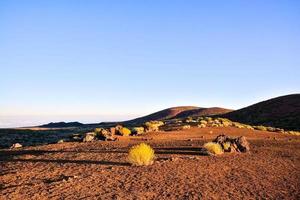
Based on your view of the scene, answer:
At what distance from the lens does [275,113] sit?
79.4 m

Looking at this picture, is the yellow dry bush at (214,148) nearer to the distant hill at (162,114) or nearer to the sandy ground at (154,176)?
the sandy ground at (154,176)

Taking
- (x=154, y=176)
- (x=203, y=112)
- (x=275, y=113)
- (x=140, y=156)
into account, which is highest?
(x=203, y=112)

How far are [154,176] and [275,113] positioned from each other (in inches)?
2672

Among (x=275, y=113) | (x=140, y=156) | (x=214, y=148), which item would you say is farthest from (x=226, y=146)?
(x=275, y=113)

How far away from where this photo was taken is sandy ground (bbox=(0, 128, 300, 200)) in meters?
13.5

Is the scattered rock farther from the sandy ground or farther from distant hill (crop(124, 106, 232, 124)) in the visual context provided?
distant hill (crop(124, 106, 232, 124))

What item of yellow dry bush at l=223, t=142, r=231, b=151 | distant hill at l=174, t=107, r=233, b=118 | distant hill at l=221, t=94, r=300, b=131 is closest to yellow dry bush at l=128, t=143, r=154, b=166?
yellow dry bush at l=223, t=142, r=231, b=151

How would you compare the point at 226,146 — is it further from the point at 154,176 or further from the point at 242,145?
the point at 154,176

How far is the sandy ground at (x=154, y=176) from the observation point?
13.5 m

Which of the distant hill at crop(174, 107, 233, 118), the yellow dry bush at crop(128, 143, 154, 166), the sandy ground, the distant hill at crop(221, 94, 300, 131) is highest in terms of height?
the distant hill at crop(174, 107, 233, 118)

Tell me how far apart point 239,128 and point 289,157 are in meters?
23.6

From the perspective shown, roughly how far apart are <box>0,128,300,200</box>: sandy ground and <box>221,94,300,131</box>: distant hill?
150ft

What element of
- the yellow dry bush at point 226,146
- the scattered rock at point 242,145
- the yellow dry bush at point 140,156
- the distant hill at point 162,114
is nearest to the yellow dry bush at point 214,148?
the yellow dry bush at point 226,146

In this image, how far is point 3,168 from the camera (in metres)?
19.0
